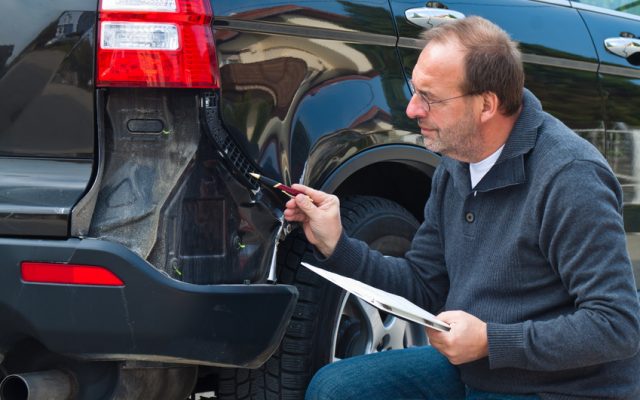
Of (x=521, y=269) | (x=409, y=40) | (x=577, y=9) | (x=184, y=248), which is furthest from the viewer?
(x=577, y=9)

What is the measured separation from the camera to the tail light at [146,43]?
2.59 metres

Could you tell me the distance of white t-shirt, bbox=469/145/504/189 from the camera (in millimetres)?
2461

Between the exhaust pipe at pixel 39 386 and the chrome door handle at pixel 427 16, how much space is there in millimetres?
1505

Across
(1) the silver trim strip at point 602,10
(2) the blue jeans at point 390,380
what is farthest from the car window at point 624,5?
(2) the blue jeans at point 390,380

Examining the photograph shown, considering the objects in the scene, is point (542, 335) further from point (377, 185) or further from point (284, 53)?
point (377, 185)

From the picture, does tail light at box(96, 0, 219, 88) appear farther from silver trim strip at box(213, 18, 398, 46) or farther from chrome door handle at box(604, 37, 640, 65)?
chrome door handle at box(604, 37, 640, 65)

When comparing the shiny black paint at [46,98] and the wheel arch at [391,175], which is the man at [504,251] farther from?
the shiny black paint at [46,98]

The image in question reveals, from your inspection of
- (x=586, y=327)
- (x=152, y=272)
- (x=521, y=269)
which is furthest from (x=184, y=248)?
(x=586, y=327)

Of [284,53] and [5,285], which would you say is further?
[284,53]

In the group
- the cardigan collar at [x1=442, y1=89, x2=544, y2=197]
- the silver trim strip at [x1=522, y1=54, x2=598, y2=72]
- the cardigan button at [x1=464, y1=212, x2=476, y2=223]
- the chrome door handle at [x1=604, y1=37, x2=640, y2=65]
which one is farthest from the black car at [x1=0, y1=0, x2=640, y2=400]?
the chrome door handle at [x1=604, y1=37, x2=640, y2=65]

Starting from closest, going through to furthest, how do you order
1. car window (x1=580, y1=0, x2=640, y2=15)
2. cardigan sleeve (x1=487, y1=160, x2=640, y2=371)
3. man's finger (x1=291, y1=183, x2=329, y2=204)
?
1. cardigan sleeve (x1=487, y1=160, x2=640, y2=371)
2. man's finger (x1=291, y1=183, x2=329, y2=204)
3. car window (x1=580, y1=0, x2=640, y2=15)

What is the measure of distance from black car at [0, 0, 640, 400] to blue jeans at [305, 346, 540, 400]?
7.2 inches

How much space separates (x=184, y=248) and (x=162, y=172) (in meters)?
0.20

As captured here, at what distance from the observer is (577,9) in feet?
13.6
